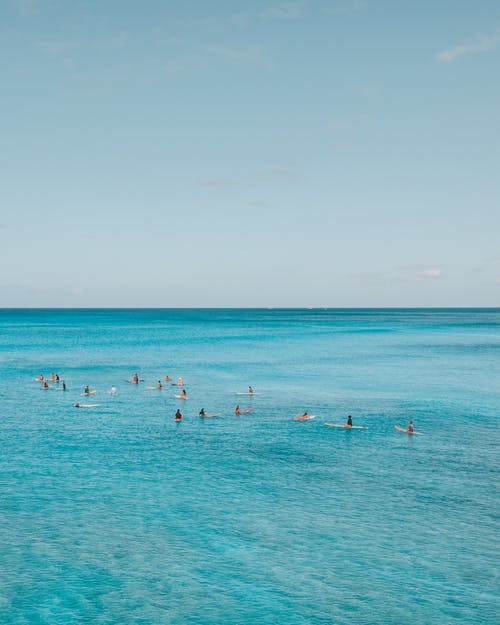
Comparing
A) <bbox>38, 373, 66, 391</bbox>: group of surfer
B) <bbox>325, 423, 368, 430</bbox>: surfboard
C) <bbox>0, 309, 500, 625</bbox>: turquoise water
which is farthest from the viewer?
<bbox>38, 373, 66, 391</bbox>: group of surfer

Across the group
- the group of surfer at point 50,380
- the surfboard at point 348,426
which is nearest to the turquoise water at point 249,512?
the surfboard at point 348,426

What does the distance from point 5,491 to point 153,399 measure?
36641mm

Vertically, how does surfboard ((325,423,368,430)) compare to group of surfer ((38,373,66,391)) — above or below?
below

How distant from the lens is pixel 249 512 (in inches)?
1348

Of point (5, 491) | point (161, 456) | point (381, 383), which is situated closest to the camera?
point (5, 491)

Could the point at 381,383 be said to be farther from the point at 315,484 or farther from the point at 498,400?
the point at 315,484

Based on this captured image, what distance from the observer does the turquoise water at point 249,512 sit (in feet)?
81.9

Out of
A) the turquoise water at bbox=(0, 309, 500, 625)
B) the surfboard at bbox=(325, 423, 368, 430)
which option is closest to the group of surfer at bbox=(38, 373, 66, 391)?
the turquoise water at bbox=(0, 309, 500, 625)

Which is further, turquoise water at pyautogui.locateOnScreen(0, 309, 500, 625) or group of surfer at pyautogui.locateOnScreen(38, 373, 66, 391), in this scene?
group of surfer at pyautogui.locateOnScreen(38, 373, 66, 391)

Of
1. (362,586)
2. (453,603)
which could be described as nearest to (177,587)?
(362,586)

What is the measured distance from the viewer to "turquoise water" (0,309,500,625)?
24969 millimetres

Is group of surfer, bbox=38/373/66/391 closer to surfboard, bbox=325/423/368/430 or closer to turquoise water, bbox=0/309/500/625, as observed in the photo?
turquoise water, bbox=0/309/500/625

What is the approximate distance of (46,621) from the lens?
23.4 meters

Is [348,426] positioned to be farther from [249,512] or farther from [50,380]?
[50,380]
